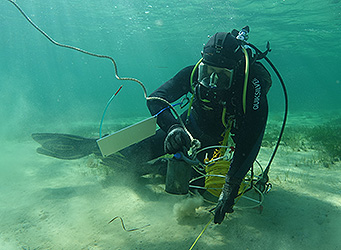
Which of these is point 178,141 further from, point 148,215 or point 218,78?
point 148,215

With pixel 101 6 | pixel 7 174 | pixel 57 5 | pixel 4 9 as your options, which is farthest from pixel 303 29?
pixel 4 9

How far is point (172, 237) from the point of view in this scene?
9.12 feet

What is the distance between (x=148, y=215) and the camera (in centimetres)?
337

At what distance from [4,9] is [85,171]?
28.4 metres

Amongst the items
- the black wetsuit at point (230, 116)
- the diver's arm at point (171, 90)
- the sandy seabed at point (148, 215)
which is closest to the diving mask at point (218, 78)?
the black wetsuit at point (230, 116)

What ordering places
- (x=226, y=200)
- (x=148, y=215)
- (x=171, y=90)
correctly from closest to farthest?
(x=226, y=200), (x=148, y=215), (x=171, y=90)

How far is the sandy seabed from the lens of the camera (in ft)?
8.84

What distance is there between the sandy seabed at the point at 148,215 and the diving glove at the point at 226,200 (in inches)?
13.0

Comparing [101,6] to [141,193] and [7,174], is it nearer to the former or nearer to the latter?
[7,174]

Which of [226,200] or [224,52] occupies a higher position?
[224,52]

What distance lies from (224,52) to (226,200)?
185 centimetres

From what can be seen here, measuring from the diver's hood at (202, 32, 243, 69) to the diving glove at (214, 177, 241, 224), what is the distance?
4.86 feet

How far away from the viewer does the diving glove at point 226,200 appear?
2607 mm

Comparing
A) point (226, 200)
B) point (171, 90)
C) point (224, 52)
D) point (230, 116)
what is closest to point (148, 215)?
point (226, 200)
